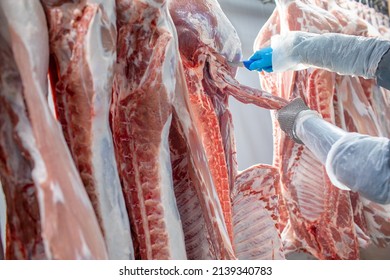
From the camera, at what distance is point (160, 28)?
1275 mm

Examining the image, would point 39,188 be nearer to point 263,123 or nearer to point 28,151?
point 28,151

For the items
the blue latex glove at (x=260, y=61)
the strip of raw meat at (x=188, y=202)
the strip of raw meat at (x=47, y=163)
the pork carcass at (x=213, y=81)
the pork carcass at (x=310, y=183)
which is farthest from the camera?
the pork carcass at (x=310, y=183)

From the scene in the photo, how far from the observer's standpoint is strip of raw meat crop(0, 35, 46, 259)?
3.26ft

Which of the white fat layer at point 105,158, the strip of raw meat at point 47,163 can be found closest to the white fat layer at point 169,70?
the white fat layer at point 105,158

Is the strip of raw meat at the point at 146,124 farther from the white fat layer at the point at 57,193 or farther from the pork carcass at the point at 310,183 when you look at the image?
the pork carcass at the point at 310,183

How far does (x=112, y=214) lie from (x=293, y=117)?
0.73 metres

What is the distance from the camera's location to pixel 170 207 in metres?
1.21

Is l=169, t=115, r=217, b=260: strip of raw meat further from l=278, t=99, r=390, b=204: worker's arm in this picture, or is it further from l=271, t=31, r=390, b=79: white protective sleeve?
l=271, t=31, r=390, b=79: white protective sleeve

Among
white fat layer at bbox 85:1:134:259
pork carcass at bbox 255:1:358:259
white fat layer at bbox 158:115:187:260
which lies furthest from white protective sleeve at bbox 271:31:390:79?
white fat layer at bbox 85:1:134:259

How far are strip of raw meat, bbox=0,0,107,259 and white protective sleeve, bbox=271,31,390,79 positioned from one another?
874 mm

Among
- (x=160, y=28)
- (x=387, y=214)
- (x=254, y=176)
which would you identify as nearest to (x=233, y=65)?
(x=254, y=176)

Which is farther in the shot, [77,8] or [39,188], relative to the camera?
[77,8]

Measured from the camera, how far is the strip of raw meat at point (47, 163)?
934 millimetres

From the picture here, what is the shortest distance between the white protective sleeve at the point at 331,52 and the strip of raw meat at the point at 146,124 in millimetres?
554
